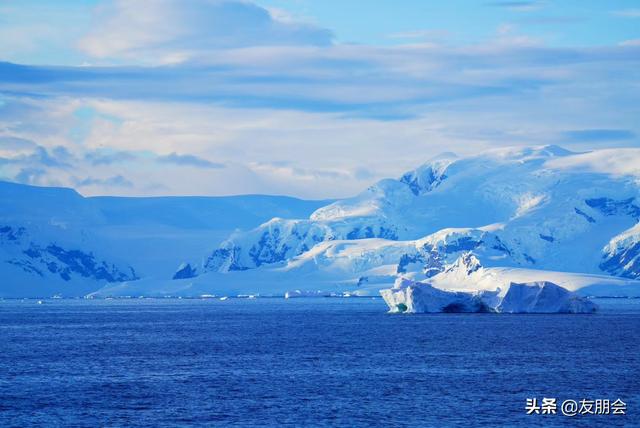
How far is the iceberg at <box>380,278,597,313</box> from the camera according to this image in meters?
Answer: 139

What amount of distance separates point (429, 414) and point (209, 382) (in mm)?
14948

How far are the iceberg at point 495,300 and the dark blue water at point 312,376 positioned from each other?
31.1 meters

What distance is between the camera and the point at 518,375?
6247 cm

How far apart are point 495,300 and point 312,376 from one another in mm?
81023

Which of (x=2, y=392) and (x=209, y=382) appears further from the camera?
(x=209, y=382)

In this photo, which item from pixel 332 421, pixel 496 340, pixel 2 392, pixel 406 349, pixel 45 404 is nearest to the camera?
pixel 332 421

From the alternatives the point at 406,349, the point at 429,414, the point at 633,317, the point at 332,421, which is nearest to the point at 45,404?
the point at 332,421

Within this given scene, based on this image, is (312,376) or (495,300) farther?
(495,300)

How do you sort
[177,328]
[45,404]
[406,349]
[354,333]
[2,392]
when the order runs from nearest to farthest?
[45,404]
[2,392]
[406,349]
[354,333]
[177,328]

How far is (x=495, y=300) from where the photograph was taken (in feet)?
461

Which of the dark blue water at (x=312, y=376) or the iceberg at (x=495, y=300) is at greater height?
the iceberg at (x=495, y=300)

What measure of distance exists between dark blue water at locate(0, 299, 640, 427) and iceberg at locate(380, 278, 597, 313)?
31057 mm

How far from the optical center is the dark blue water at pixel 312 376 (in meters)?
47.8

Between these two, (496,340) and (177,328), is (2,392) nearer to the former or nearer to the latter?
(496,340)
